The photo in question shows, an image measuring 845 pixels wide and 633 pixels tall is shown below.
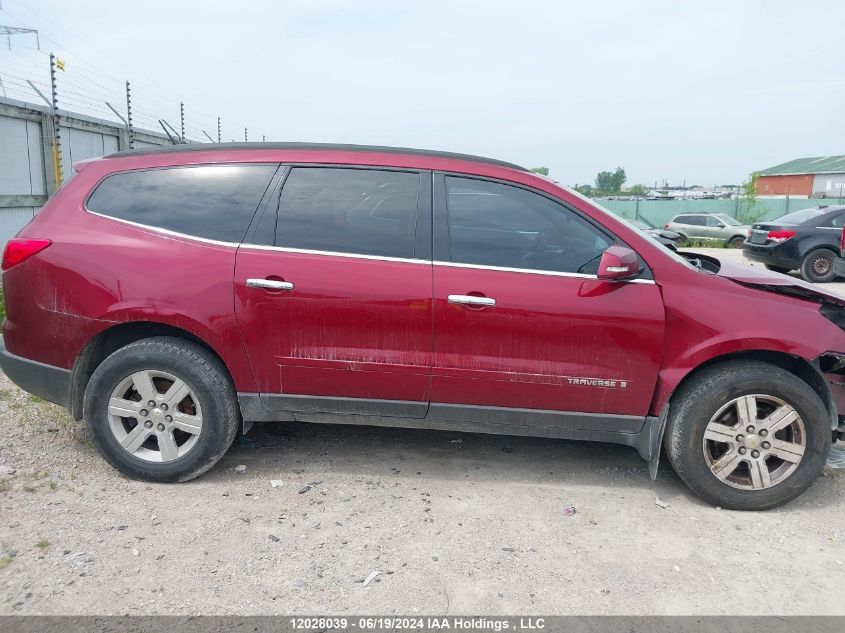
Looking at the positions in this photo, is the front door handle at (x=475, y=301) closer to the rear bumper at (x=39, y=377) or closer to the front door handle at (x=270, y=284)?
the front door handle at (x=270, y=284)

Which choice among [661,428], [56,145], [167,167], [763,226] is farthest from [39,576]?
[763,226]

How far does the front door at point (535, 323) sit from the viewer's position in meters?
3.30

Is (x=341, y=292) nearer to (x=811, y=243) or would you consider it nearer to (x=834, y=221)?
(x=811, y=243)

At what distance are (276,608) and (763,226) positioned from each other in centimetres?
1361

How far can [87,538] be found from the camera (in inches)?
117

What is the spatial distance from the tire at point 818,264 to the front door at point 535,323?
11102 millimetres

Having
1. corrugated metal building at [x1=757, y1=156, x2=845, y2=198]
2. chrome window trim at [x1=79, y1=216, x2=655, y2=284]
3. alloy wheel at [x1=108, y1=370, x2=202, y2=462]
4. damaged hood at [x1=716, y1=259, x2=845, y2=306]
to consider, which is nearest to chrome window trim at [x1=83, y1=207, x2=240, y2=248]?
chrome window trim at [x1=79, y1=216, x2=655, y2=284]

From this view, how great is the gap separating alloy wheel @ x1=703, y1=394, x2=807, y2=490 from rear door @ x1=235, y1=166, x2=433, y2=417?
5.21 ft

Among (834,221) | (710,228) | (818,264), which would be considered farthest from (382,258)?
(710,228)

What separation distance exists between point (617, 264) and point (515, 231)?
575 millimetres

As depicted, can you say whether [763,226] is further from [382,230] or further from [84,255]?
A: [84,255]

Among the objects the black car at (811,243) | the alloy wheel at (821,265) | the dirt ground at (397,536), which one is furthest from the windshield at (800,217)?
the dirt ground at (397,536)

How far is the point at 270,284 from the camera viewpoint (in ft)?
11.0

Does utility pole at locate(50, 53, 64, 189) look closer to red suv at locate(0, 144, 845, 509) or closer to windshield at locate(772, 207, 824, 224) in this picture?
red suv at locate(0, 144, 845, 509)
